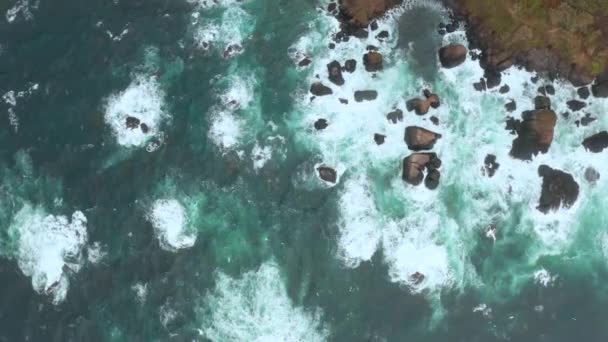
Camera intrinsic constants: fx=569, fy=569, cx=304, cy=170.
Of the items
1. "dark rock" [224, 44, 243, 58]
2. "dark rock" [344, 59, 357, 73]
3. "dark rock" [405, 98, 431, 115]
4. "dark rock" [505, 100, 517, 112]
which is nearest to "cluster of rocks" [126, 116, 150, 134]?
"dark rock" [224, 44, 243, 58]

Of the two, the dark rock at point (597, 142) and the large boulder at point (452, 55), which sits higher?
the large boulder at point (452, 55)

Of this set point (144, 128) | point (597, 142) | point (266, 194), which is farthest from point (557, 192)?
point (144, 128)

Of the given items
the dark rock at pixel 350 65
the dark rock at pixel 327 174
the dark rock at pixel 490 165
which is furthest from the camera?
the dark rock at pixel 350 65

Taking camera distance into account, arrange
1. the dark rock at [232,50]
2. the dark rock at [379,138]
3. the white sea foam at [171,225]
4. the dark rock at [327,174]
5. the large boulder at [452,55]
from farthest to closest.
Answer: the dark rock at [232,50] < the large boulder at [452,55] < the dark rock at [379,138] < the dark rock at [327,174] < the white sea foam at [171,225]

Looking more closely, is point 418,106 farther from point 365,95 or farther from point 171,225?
point 171,225

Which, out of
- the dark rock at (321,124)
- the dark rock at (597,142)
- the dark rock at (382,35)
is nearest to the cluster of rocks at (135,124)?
the dark rock at (321,124)

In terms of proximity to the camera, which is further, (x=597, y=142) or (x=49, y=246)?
(x=597, y=142)

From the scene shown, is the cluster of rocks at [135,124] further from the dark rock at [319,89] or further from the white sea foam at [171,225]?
the dark rock at [319,89]
